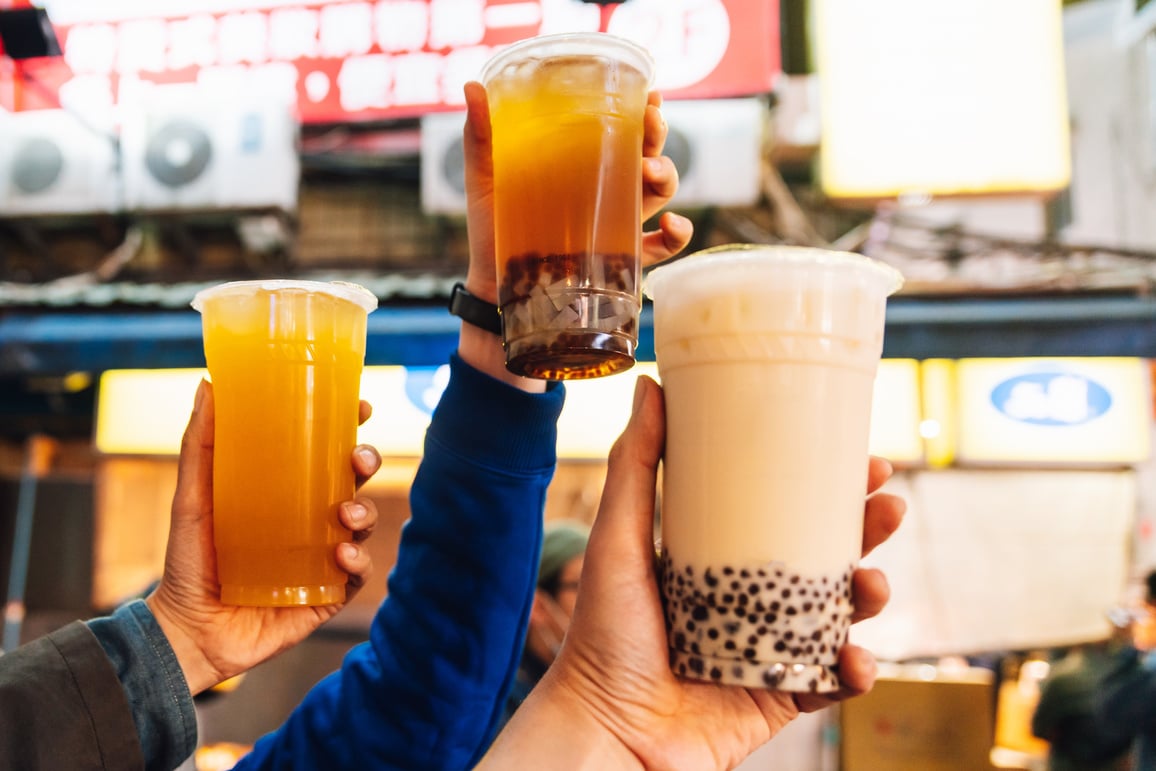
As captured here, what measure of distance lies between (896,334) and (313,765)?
3297 millimetres

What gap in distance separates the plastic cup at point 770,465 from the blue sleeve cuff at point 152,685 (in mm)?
791

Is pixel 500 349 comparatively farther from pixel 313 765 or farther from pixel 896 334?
pixel 896 334

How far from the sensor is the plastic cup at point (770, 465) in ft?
3.07

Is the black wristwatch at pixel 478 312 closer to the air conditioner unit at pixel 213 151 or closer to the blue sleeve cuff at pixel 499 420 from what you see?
the blue sleeve cuff at pixel 499 420

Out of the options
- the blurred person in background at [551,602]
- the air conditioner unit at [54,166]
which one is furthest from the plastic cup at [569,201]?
the air conditioner unit at [54,166]

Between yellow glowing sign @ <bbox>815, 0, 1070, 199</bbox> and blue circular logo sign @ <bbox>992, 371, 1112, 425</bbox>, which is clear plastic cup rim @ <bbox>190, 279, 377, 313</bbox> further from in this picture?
blue circular logo sign @ <bbox>992, 371, 1112, 425</bbox>

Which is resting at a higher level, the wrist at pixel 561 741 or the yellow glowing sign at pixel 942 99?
the yellow glowing sign at pixel 942 99

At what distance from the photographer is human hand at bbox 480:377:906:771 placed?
3.30ft

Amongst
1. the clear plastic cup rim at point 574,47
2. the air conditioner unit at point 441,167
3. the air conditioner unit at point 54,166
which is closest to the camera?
the clear plastic cup rim at point 574,47

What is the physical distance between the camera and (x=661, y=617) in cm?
103

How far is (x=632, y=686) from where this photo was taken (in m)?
1.01

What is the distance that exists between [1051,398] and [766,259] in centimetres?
406

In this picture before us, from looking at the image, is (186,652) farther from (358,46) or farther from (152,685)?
(358,46)

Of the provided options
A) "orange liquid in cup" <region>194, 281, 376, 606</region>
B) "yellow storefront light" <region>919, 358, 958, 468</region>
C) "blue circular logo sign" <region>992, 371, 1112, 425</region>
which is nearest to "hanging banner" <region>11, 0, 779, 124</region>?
"yellow storefront light" <region>919, 358, 958, 468</region>
